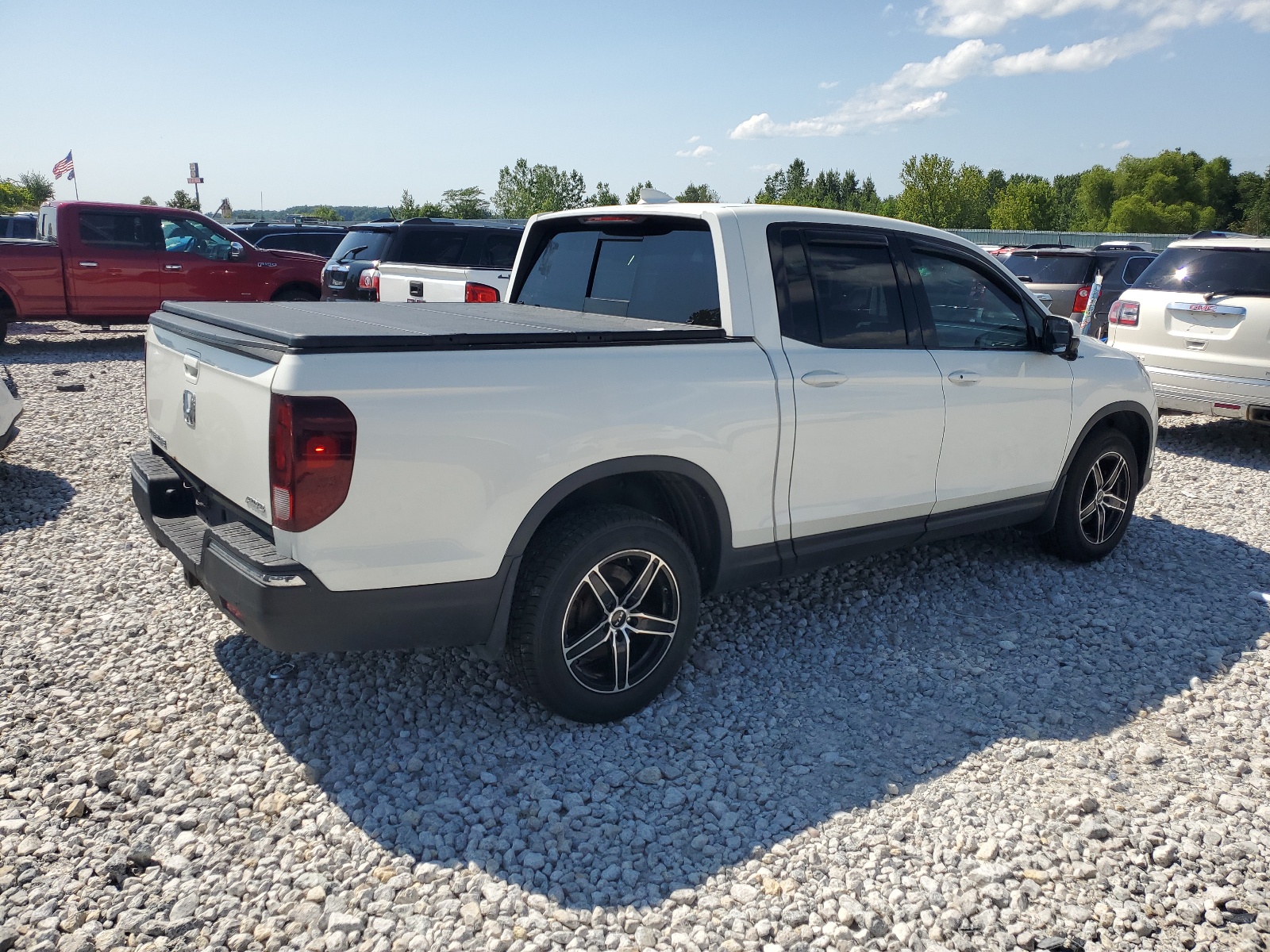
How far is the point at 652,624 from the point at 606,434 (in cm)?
82

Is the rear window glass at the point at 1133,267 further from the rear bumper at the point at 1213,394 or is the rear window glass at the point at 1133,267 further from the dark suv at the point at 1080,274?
the rear bumper at the point at 1213,394

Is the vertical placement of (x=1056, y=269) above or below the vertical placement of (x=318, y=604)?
above

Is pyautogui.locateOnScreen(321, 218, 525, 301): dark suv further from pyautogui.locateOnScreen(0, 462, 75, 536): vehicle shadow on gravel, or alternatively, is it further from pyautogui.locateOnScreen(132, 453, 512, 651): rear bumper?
pyautogui.locateOnScreen(132, 453, 512, 651): rear bumper

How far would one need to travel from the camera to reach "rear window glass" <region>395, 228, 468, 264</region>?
10953 mm

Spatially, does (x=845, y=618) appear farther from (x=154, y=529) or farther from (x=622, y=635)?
(x=154, y=529)

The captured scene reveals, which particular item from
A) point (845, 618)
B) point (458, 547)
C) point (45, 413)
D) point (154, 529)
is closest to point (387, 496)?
point (458, 547)

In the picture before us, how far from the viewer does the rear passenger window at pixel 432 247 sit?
1095cm

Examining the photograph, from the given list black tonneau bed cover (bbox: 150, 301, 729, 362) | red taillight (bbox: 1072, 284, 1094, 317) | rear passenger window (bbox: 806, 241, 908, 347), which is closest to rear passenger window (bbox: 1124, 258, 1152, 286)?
red taillight (bbox: 1072, 284, 1094, 317)

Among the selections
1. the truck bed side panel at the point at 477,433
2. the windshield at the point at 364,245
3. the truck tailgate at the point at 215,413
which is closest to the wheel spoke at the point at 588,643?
the truck bed side panel at the point at 477,433

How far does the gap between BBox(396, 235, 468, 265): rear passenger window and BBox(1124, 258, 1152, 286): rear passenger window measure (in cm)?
877

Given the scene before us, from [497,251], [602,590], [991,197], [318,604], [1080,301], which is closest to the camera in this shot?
[318,604]

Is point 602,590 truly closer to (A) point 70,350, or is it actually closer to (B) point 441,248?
(B) point 441,248

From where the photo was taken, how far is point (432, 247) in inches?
433

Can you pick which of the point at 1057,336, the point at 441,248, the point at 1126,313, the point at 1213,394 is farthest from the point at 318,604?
the point at 441,248
